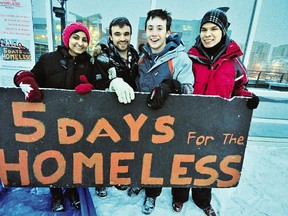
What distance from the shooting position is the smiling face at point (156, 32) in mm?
1421

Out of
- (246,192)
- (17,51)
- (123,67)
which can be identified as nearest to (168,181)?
(123,67)

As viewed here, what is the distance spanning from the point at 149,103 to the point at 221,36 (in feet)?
2.58

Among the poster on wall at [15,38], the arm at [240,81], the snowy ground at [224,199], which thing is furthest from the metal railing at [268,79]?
the poster on wall at [15,38]

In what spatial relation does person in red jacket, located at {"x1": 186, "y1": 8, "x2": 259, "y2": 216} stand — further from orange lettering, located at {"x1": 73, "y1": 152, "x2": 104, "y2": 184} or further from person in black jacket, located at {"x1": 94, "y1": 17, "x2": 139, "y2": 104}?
orange lettering, located at {"x1": 73, "y1": 152, "x2": 104, "y2": 184}

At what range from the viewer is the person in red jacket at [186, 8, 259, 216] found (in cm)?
150

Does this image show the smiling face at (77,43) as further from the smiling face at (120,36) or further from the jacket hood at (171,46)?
the jacket hood at (171,46)

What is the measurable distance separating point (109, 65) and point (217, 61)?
0.81m

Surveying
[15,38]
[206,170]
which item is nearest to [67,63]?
[206,170]

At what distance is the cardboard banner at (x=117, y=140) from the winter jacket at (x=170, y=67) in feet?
0.63

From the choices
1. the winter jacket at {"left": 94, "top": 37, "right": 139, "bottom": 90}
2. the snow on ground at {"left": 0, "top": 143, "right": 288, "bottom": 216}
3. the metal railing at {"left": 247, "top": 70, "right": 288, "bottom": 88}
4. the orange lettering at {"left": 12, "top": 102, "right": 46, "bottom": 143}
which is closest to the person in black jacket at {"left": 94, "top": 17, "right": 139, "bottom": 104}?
the winter jacket at {"left": 94, "top": 37, "right": 139, "bottom": 90}

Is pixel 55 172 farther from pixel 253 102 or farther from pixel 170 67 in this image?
pixel 253 102

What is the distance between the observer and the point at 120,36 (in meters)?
1.63

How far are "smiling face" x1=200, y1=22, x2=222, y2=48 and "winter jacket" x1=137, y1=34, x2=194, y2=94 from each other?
0.19 metres

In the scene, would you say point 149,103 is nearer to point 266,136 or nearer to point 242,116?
point 242,116
